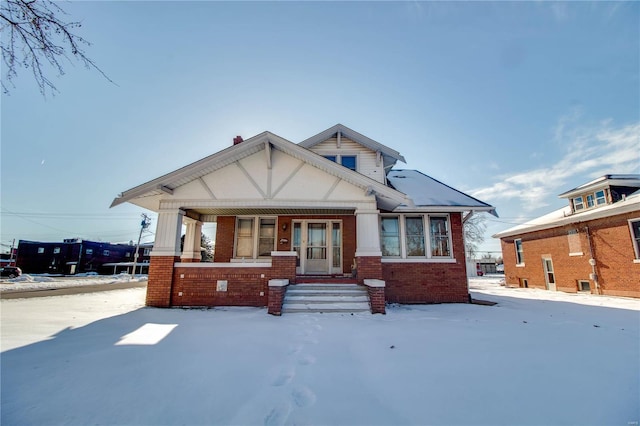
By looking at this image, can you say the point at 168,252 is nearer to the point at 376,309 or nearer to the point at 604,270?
the point at 376,309

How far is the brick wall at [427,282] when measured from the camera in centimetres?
962

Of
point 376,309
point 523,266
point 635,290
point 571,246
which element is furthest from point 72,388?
point 523,266

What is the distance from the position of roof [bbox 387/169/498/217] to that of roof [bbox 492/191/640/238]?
7278mm

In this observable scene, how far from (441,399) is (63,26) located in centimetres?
653

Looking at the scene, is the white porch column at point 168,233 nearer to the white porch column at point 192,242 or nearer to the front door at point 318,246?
the white porch column at point 192,242

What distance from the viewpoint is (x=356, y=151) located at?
1167 centimetres

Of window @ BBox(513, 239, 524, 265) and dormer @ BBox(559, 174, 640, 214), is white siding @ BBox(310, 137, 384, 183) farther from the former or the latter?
window @ BBox(513, 239, 524, 265)

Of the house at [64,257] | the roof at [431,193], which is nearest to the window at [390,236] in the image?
the roof at [431,193]

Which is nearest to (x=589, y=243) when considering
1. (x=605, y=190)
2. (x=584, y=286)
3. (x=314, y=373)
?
(x=584, y=286)

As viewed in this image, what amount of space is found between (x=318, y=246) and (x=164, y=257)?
5.43m

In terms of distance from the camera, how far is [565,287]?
15.9 m

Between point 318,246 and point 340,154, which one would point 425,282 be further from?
point 340,154

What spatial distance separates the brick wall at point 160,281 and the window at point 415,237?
A: 708 centimetres

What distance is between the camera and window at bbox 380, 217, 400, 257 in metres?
10.2
